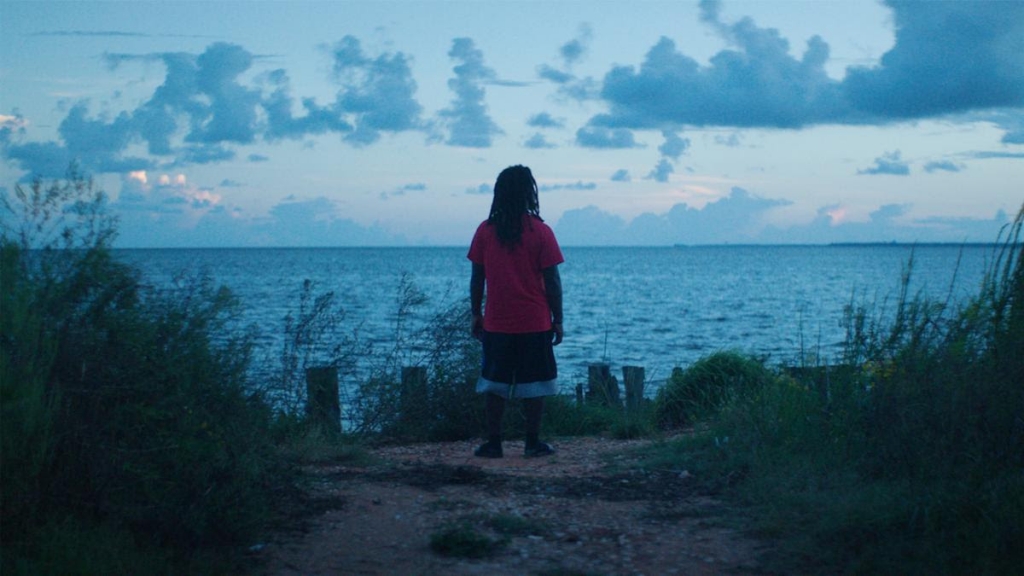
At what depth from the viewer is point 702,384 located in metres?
10.1

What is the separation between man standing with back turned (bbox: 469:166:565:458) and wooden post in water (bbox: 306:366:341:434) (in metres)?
2.17

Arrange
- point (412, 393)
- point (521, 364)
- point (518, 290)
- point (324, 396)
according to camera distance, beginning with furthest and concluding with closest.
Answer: point (412, 393) < point (324, 396) < point (521, 364) < point (518, 290)

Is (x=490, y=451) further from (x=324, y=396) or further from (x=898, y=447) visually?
(x=898, y=447)

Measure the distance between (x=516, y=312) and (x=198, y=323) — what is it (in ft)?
8.60

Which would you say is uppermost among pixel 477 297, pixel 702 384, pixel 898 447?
pixel 477 297

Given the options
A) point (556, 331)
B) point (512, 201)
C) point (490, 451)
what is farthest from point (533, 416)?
point (512, 201)

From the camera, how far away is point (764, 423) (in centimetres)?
659

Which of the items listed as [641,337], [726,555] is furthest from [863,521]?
[641,337]

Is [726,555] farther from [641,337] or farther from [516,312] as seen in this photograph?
[641,337]

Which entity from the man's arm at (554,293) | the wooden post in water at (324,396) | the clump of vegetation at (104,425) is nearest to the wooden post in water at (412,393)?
the wooden post in water at (324,396)

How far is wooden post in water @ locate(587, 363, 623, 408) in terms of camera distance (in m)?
10.6

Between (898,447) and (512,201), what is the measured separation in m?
3.19

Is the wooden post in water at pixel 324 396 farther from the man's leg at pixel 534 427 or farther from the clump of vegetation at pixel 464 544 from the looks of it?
the clump of vegetation at pixel 464 544

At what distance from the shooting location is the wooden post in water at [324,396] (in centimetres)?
852
